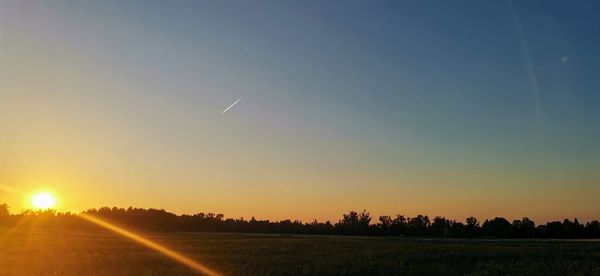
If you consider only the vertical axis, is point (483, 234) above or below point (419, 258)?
above

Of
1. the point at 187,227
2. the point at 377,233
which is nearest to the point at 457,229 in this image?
the point at 377,233

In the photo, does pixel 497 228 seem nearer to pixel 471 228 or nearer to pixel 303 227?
pixel 471 228

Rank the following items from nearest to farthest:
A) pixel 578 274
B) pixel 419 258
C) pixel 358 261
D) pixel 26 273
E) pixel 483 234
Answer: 1. pixel 26 273
2. pixel 578 274
3. pixel 358 261
4. pixel 419 258
5. pixel 483 234

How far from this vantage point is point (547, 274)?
27062 millimetres

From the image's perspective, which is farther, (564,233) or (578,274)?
(564,233)

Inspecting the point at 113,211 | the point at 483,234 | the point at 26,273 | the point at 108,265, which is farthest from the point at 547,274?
the point at 113,211

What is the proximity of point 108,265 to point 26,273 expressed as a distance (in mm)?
4815

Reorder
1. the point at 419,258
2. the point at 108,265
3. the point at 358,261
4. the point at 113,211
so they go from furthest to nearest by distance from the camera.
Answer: the point at 113,211 → the point at 419,258 → the point at 358,261 → the point at 108,265

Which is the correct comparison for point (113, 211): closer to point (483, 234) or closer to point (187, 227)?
point (187, 227)

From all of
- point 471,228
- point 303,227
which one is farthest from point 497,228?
point 303,227

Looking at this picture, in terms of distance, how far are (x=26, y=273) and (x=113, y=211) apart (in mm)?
175600

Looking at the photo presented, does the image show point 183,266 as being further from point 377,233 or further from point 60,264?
point 377,233

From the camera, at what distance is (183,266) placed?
2886cm

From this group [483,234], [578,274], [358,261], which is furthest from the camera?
[483,234]
